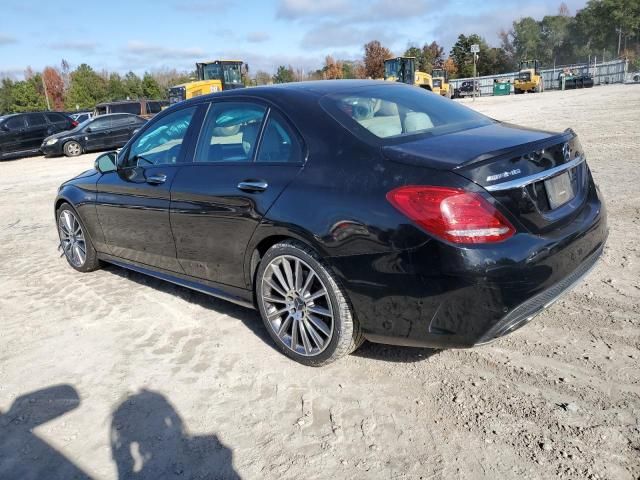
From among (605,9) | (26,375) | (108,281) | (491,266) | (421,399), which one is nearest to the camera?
(491,266)

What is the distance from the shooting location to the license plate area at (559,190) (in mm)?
2844

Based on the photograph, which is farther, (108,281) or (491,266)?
(108,281)

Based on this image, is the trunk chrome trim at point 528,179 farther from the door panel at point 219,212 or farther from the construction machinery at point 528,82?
the construction machinery at point 528,82

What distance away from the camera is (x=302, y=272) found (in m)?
3.21

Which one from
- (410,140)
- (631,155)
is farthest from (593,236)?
(631,155)

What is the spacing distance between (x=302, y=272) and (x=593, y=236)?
5.65ft

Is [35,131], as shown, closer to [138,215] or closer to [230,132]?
[138,215]

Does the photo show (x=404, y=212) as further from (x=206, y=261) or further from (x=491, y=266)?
(x=206, y=261)

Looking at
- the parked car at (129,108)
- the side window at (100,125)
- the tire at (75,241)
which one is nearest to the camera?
the tire at (75,241)

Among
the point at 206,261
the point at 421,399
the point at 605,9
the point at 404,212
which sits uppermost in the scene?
the point at 605,9

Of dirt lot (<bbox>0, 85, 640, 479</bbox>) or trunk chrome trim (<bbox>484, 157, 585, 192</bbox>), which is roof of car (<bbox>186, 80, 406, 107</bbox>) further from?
dirt lot (<bbox>0, 85, 640, 479</bbox>)

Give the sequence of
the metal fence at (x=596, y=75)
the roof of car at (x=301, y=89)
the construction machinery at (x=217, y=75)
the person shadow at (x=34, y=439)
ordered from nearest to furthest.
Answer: the person shadow at (x=34, y=439), the roof of car at (x=301, y=89), the construction machinery at (x=217, y=75), the metal fence at (x=596, y=75)

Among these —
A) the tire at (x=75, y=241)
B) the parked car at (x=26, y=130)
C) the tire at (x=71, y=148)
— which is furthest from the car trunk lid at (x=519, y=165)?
the parked car at (x=26, y=130)

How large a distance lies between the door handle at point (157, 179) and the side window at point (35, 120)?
62.7ft
